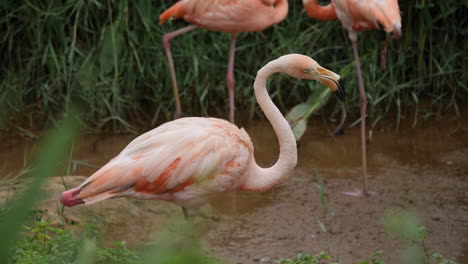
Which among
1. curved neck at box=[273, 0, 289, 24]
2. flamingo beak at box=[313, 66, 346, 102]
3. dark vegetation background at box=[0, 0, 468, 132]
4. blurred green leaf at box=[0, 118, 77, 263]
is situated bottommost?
dark vegetation background at box=[0, 0, 468, 132]

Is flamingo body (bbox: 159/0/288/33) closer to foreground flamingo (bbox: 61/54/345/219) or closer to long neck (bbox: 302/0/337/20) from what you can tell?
long neck (bbox: 302/0/337/20)

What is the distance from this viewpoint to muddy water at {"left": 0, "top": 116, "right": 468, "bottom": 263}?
3457 mm

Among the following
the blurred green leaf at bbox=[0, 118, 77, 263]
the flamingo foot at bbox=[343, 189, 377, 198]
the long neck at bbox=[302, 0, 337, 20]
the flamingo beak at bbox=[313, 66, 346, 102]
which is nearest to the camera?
the blurred green leaf at bbox=[0, 118, 77, 263]

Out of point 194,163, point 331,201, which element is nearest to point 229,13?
point 331,201

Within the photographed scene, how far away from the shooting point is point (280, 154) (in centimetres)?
315

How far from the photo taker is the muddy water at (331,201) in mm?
3457

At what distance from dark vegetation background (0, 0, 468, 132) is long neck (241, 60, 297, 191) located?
2.07m

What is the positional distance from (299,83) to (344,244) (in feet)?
7.20

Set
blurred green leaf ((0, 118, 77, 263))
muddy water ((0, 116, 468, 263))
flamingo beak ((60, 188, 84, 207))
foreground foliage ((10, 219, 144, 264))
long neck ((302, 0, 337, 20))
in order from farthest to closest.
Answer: long neck ((302, 0, 337, 20))
muddy water ((0, 116, 468, 263))
flamingo beak ((60, 188, 84, 207))
foreground foliage ((10, 219, 144, 264))
blurred green leaf ((0, 118, 77, 263))

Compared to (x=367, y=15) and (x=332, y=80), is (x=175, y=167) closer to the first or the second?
(x=332, y=80)

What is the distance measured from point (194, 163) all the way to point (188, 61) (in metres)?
2.63

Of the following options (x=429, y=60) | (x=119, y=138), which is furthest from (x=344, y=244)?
(x=429, y=60)

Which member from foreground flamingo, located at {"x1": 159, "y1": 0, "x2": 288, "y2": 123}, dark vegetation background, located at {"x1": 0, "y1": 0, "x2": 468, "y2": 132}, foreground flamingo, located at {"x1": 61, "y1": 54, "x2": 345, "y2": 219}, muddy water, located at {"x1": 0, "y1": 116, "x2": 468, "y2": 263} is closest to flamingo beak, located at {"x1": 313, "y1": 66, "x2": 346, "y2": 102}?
foreground flamingo, located at {"x1": 61, "y1": 54, "x2": 345, "y2": 219}

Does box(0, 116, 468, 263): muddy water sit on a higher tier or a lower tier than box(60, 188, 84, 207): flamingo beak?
lower
